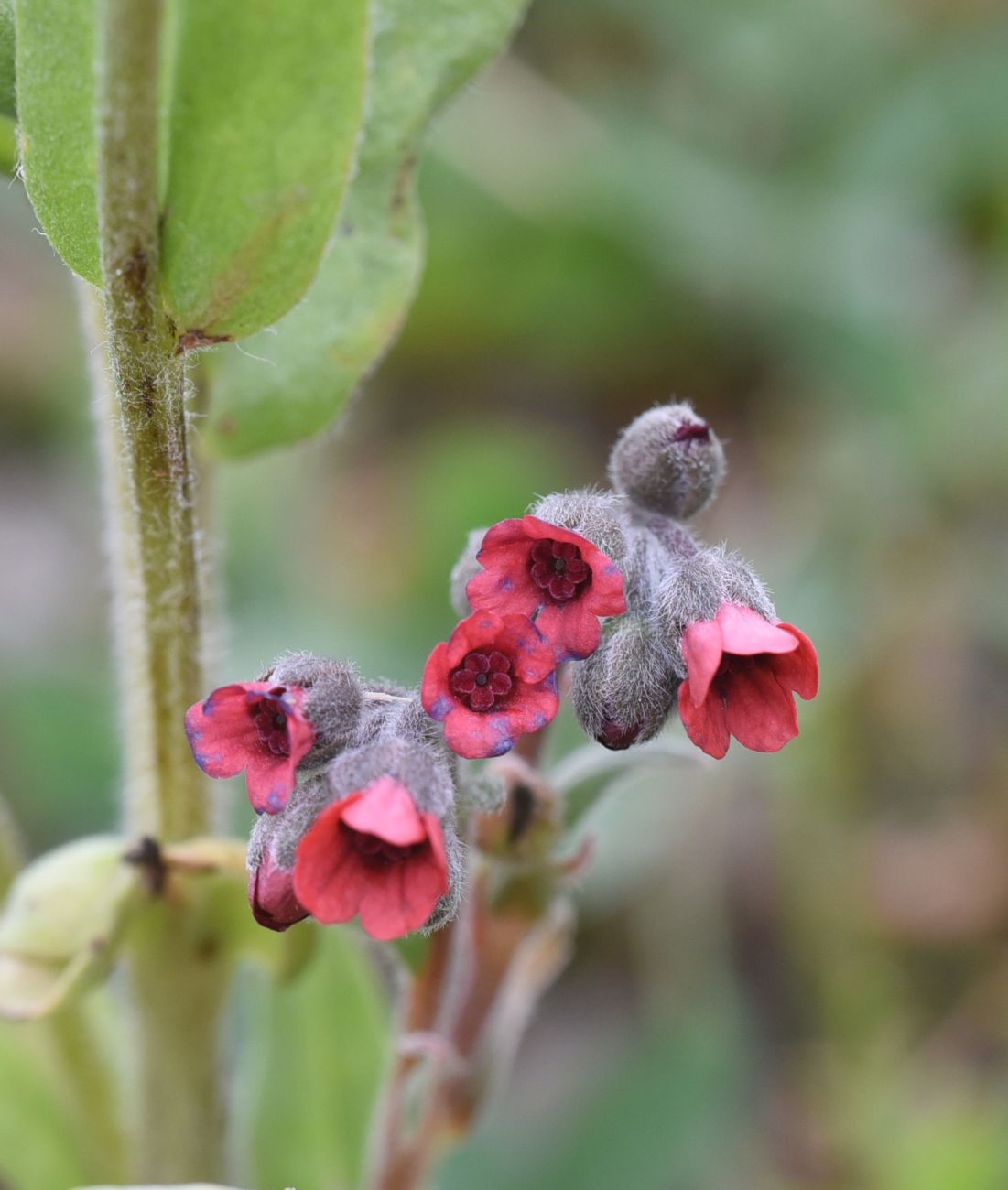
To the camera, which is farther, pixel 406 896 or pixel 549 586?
pixel 549 586

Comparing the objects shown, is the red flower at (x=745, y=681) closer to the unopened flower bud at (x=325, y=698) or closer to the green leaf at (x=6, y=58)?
the unopened flower bud at (x=325, y=698)

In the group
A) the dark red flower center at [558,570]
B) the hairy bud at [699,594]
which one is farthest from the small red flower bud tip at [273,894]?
the hairy bud at [699,594]

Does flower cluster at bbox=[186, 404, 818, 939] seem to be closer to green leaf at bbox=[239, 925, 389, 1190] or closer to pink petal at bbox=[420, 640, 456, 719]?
pink petal at bbox=[420, 640, 456, 719]

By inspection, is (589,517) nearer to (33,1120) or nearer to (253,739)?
(253,739)

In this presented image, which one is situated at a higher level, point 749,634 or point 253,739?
point 749,634

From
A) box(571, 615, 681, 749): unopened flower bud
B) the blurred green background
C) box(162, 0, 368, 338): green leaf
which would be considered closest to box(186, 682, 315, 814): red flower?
box(571, 615, 681, 749): unopened flower bud

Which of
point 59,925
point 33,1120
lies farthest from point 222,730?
point 33,1120
